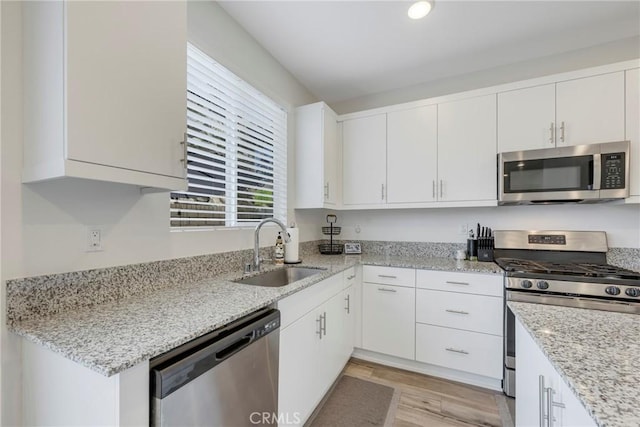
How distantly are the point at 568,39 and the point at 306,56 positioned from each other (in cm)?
207

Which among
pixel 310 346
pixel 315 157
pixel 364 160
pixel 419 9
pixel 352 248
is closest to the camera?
pixel 310 346

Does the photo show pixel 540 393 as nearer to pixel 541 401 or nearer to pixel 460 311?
pixel 541 401

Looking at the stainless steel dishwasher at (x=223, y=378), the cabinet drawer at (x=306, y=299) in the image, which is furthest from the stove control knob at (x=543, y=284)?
the stainless steel dishwasher at (x=223, y=378)

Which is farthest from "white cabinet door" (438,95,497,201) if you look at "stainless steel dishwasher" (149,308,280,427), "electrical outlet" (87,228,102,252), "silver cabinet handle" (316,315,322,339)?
"electrical outlet" (87,228,102,252)

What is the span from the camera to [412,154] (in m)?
2.62

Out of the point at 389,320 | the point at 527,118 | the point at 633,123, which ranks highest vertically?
the point at 527,118

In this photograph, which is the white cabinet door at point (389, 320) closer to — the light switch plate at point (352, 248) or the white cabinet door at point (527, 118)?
the light switch plate at point (352, 248)

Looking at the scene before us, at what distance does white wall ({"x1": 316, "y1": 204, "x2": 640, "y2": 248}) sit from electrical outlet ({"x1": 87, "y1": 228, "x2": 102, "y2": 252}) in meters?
1.79

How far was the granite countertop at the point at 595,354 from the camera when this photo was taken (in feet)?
1.76

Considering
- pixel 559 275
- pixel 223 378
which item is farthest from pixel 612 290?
pixel 223 378

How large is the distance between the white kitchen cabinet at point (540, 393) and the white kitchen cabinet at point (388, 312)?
3.60 ft

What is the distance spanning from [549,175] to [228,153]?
2.37 m

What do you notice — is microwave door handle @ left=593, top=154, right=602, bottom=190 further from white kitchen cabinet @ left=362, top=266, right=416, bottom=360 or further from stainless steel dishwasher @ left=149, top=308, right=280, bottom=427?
stainless steel dishwasher @ left=149, top=308, right=280, bottom=427

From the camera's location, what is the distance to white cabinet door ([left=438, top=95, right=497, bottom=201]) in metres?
2.34
